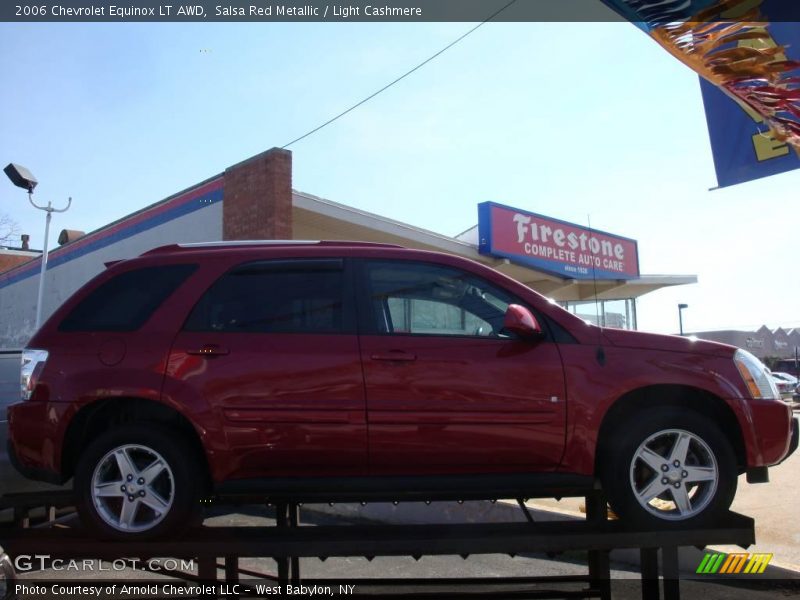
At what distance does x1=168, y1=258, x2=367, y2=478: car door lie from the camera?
395 cm

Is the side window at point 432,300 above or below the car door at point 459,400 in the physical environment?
above

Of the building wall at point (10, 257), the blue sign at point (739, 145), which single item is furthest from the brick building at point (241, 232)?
the building wall at point (10, 257)

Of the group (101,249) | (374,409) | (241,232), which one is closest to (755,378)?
(374,409)

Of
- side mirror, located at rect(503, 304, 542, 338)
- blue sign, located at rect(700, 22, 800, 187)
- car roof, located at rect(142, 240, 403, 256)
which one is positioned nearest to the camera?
side mirror, located at rect(503, 304, 542, 338)

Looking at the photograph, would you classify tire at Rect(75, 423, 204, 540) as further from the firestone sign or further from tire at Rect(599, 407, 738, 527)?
the firestone sign

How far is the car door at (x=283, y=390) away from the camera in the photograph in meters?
3.95

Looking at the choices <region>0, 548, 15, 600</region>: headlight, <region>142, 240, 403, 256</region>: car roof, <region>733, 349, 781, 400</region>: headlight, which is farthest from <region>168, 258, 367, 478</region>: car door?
<region>733, 349, 781, 400</region>: headlight

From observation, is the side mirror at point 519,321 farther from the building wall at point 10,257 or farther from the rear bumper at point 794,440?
the building wall at point 10,257

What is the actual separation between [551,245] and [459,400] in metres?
13.8

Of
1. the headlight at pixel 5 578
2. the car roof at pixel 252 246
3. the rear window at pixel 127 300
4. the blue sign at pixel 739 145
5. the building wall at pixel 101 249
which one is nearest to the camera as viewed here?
the headlight at pixel 5 578

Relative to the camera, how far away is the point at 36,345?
4.24 m

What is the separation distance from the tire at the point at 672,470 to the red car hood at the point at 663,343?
1.20 ft

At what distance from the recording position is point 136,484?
4.00 metres

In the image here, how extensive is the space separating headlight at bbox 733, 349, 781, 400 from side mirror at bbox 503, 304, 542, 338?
Answer: 4.05 ft
